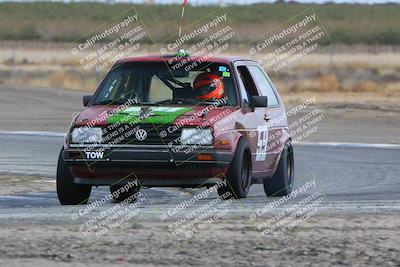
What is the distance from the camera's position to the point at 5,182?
15.1 meters

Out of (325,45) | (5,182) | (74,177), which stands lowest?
(325,45)

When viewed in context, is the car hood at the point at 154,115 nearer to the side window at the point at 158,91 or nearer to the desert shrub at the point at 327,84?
the side window at the point at 158,91

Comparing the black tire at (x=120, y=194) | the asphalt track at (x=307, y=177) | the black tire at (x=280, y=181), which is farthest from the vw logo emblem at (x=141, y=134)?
the black tire at (x=280, y=181)

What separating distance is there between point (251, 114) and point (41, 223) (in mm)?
3920

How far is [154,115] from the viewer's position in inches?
453

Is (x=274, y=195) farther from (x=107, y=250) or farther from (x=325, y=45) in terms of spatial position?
(x=325, y=45)

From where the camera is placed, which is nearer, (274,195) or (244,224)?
(244,224)

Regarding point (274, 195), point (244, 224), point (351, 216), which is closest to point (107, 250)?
point (244, 224)

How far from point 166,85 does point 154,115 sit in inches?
42.3

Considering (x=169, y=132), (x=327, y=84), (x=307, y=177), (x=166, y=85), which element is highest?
(x=166, y=85)

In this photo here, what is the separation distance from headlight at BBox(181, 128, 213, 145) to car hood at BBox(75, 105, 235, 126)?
7 centimetres

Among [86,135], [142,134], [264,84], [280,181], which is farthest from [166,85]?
[280,181]

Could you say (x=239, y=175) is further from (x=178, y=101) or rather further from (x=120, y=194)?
(x=120, y=194)

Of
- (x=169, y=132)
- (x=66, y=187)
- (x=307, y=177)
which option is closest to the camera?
(x=169, y=132)
